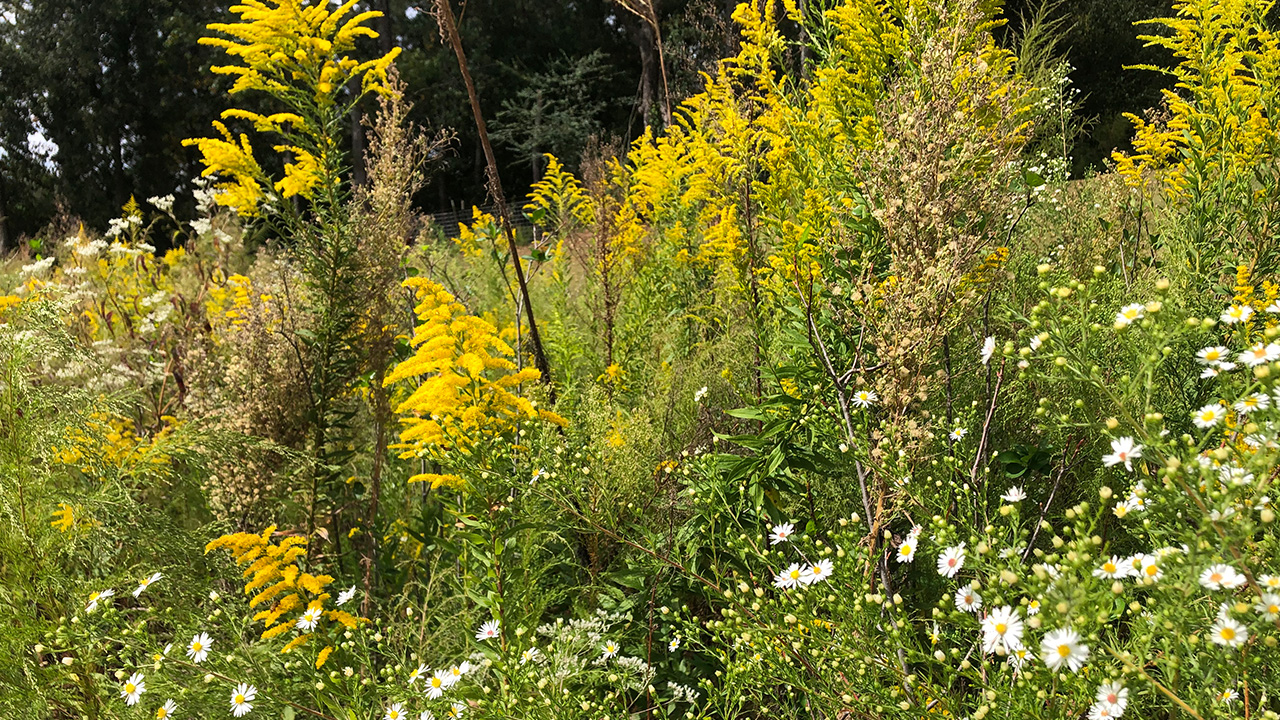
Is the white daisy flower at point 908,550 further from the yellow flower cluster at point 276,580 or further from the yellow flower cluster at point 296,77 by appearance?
the yellow flower cluster at point 296,77

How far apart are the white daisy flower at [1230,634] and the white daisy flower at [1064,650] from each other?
144 millimetres

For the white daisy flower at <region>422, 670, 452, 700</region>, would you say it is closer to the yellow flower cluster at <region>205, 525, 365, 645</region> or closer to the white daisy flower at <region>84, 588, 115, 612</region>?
the yellow flower cluster at <region>205, 525, 365, 645</region>

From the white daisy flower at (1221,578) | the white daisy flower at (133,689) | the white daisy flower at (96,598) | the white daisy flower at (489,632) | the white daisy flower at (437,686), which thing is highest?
the white daisy flower at (1221,578)

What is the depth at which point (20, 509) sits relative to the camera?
168 cm

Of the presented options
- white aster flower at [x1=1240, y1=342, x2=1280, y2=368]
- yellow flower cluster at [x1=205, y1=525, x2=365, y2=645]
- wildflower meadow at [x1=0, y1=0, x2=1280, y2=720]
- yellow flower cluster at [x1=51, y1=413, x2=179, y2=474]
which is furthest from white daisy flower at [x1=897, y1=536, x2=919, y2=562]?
yellow flower cluster at [x1=51, y1=413, x2=179, y2=474]

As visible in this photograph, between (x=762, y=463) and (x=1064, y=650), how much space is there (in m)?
1.03

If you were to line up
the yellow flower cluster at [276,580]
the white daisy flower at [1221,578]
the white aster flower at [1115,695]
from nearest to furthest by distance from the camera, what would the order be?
the white daisy flower at [1221,578] < the white aster flower at [1115,695] < the yellow flower cluster at [276,580]

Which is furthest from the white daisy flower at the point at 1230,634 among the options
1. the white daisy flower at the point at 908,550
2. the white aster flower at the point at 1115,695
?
the white daisy flower at the point at 908,550

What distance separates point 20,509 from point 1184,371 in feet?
9.58

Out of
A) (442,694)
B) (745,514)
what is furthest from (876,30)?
(442,694)

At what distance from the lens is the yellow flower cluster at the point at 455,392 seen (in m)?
1.78

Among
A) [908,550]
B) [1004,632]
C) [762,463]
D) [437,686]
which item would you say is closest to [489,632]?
[437,686]

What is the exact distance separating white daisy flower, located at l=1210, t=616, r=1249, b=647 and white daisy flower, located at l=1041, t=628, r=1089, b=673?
0.47 feet

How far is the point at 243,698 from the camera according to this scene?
1344 millimetres
